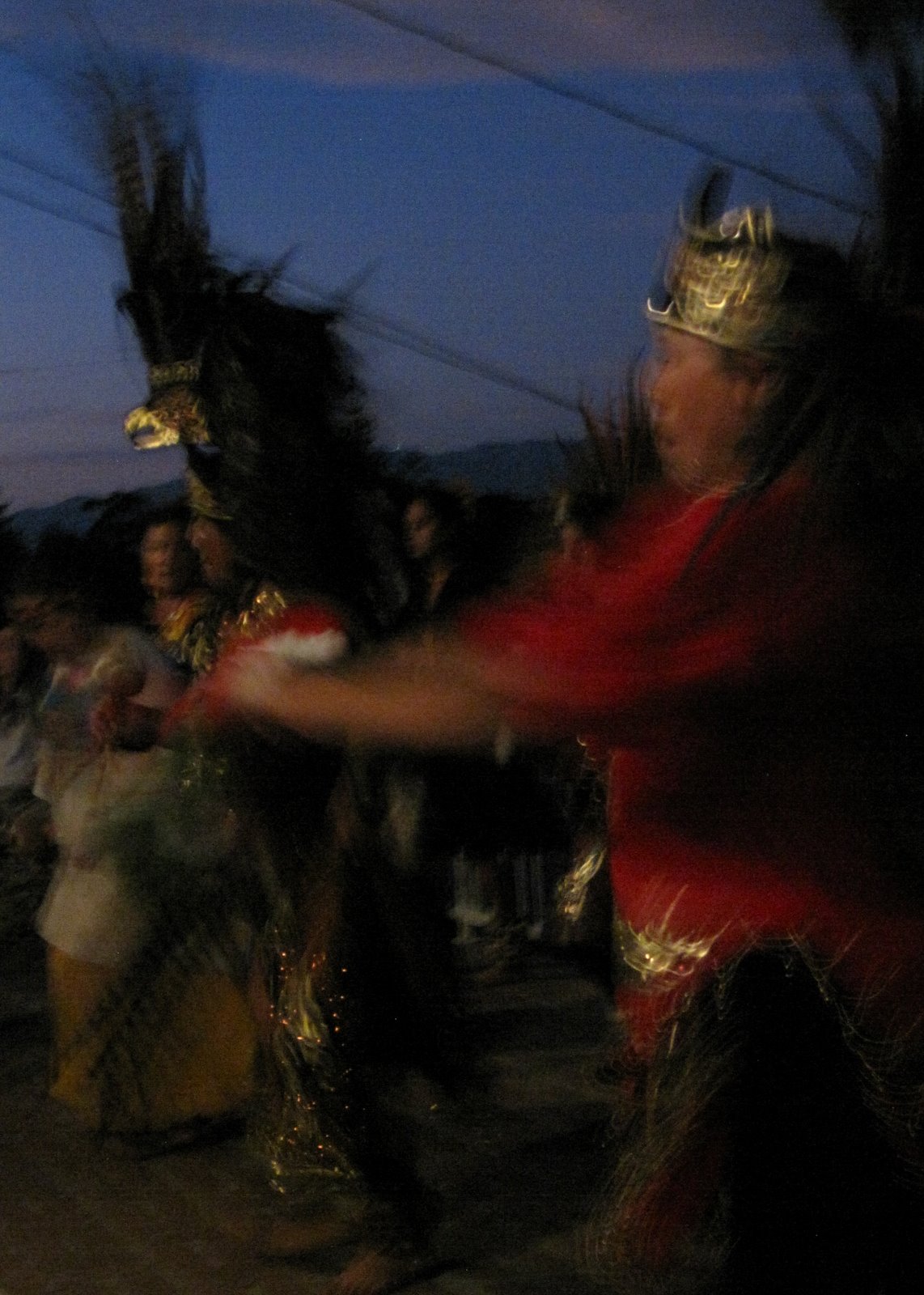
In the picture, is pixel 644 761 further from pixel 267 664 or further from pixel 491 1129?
pixel 491 1129

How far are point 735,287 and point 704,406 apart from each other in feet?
0.48

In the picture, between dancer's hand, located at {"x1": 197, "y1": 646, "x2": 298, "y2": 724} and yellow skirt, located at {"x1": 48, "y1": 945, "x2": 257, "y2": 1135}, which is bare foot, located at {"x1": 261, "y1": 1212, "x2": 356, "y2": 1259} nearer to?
yellow skirt, located at {"x1": 48, "y1": 945, "x2": 257, "y2": 1135}

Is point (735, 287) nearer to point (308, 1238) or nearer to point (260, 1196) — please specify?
point (308, 1238)

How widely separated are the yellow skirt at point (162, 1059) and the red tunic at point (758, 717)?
1.58m

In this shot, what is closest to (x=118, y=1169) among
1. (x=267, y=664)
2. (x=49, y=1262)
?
(x=49, y=1262)

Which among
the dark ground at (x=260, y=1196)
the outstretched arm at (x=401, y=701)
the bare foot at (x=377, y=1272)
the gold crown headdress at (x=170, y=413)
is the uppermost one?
the outstretched arm at (x=401, y=701)

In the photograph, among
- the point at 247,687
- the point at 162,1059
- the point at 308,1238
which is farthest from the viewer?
the point at 308,1238

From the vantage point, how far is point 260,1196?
15.9ft

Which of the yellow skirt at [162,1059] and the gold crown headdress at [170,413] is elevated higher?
the gold crown headdress at [170,413]

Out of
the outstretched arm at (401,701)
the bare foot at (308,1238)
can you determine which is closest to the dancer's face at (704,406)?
the outstretched arm at (401,701)

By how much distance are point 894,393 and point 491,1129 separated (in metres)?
3.49

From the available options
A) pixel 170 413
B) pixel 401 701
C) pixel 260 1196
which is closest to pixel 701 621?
pixel 401 701

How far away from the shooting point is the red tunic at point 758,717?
212cm

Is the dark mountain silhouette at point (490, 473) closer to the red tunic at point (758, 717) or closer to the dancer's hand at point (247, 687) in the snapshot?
the dancer's hand at point (247, 687)
